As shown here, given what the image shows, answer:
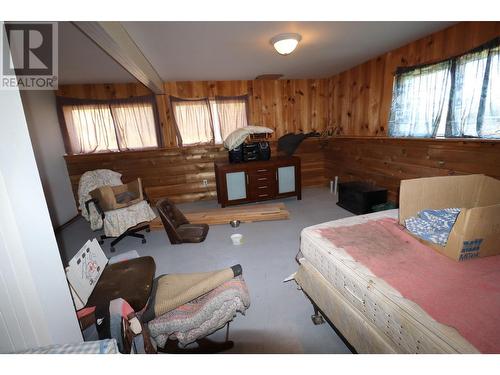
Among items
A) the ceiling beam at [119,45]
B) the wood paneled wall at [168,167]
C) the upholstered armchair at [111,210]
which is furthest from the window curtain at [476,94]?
the upholstered armchair at [111,210]

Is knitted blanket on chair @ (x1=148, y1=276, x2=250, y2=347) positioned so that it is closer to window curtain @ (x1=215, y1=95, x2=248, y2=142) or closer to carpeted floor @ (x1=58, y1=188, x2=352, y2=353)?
carpeted floor @ (x1=58, y1=188, x2=352, y2=353)

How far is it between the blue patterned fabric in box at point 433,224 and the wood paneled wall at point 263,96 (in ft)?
12.4

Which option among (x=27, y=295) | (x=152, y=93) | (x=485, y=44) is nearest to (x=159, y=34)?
(x=152, y=93)

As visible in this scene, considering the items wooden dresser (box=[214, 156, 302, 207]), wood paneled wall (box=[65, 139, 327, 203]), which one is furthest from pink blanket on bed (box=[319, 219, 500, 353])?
wood paneled wall (box=[65, 139, 327, 203])

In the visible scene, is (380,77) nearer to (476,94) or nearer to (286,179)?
(476,94)

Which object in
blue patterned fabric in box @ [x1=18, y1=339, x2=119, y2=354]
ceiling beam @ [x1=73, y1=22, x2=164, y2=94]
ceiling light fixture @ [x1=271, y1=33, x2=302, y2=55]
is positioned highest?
ceiling light fixture @ [x1=271, y1=33, x2=302, y2=55]

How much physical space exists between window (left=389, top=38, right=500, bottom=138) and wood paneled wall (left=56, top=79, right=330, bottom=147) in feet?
5.94

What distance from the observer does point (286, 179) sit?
432cm

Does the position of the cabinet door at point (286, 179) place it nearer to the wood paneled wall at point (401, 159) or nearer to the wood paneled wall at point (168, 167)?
the wood paneled wall at point (168, 167)

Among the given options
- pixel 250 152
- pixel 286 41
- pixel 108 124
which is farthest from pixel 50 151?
pixel 286 41

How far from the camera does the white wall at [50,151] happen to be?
347 centimetres

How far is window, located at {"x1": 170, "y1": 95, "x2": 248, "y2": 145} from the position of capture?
14.7 feet

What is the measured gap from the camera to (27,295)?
855 mm
